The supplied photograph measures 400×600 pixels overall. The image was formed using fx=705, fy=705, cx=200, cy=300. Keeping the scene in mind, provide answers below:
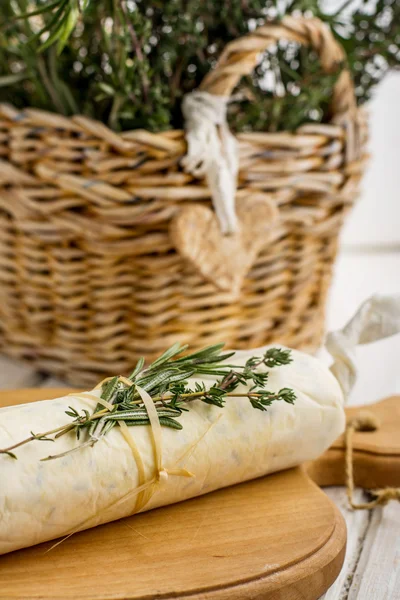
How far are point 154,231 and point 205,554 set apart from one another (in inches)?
20.6

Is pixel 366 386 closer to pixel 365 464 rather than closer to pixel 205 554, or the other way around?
pixel 365 464

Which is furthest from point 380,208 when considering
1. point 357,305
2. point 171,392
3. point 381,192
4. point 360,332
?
point 171,392

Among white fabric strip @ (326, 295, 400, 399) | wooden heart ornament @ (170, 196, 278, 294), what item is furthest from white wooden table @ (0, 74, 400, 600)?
wooden heart ornament @ (170, 196, 278, 294)

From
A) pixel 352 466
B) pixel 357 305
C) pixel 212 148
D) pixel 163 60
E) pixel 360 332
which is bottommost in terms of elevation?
pixel 357 305

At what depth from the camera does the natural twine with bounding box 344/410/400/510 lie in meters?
0.80

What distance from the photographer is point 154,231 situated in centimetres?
103

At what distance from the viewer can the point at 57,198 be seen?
1.02 meters

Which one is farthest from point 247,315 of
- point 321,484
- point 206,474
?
point 206,474

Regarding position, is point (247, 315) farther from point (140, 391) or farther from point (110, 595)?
point (110, 595)

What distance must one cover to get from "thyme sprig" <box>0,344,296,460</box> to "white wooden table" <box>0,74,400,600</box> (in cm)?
19

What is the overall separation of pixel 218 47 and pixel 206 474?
67 cm

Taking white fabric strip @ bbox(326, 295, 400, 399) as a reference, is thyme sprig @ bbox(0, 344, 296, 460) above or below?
above

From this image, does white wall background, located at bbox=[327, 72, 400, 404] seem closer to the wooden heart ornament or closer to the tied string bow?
the wooden heart ornament

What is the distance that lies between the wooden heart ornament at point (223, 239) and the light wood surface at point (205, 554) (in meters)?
0.37
